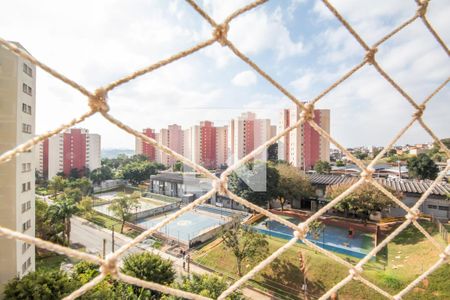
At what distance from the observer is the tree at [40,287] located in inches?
121

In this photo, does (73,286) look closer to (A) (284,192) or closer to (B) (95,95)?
(B) (95,95)

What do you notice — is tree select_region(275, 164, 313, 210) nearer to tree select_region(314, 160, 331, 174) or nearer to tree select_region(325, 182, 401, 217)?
tree select_region(325, 182, 401, 217)

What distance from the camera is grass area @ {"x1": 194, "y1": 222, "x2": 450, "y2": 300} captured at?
4414 millimetres

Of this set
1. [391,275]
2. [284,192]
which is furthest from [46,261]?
[391,275]

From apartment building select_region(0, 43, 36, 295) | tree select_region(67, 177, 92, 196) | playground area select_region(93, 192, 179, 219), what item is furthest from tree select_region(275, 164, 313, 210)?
tree select_region(67, 177, 92, 196)

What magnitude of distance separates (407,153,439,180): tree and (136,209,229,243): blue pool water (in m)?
9.76

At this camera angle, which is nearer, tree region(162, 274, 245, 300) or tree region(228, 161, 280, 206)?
tree region(162, 274, 245, 300)

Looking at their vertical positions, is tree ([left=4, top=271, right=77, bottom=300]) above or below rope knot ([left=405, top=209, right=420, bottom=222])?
below

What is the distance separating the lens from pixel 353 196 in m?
7.40

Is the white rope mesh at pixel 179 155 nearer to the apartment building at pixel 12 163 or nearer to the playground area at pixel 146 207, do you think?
the apartment building at pixel 12 163

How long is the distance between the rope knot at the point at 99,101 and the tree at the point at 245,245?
5545 millimetres

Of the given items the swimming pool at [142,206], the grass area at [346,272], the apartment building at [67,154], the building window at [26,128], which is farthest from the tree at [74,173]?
the building window at [26,128]

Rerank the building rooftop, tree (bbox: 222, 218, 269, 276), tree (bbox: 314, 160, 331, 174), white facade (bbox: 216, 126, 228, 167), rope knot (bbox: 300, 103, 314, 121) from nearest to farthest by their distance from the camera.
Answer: rope knot (bbox: 300, 103, 314, 121), tree (bbox: 222, 218, 269, 276), the building rooftop, tree (bbox: 314, 160, 331, 174), white facade (bbox: 216, 126, 228, 167)

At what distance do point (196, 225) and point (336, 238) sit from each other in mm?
5026
